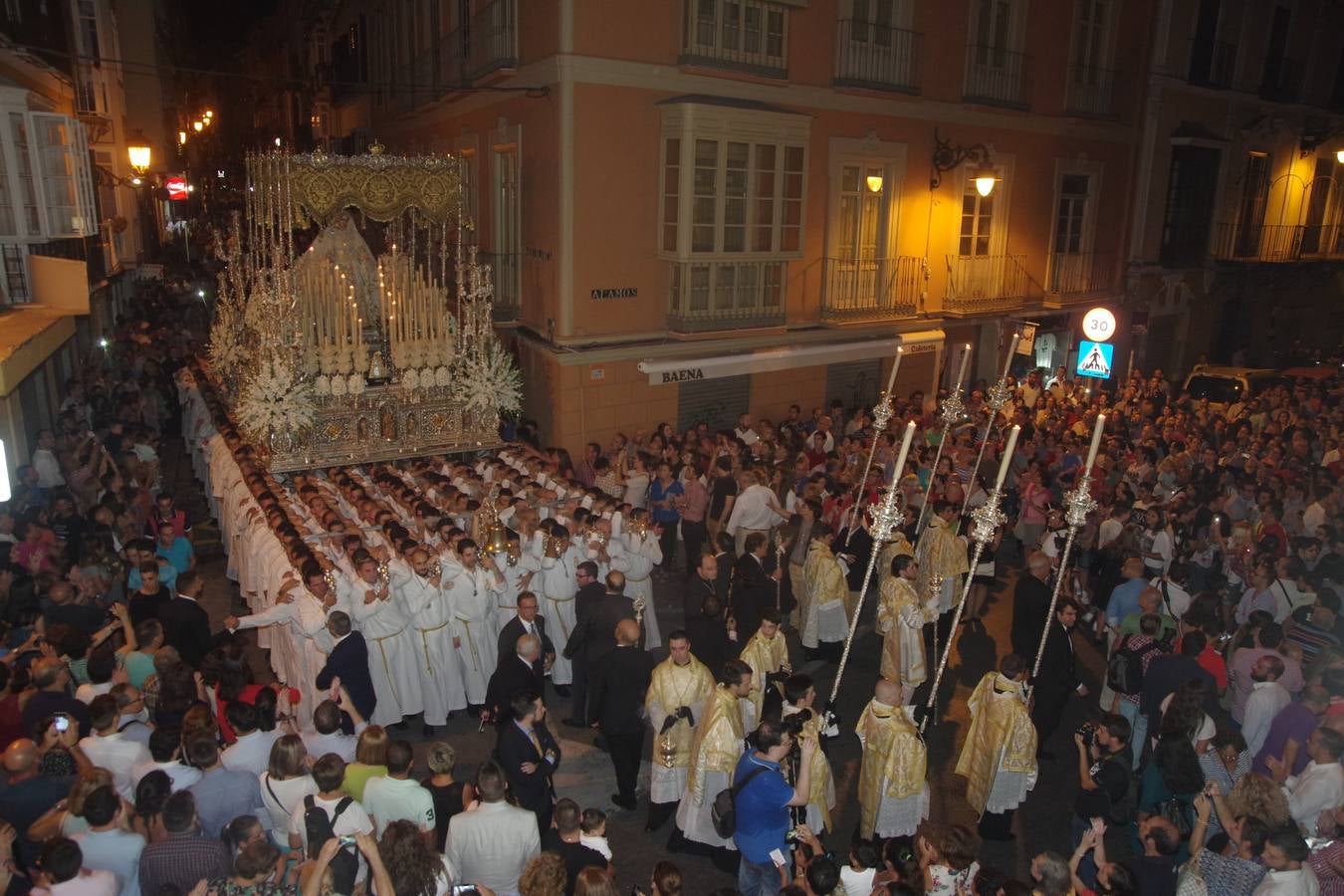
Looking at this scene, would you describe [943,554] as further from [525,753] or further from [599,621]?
[525,753]

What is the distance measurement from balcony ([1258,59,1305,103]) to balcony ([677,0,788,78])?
16241 millimetres

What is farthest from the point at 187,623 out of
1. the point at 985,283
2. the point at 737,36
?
the point at 985,283

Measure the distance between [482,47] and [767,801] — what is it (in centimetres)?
1483

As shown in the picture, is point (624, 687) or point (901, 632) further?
point (901, 632)

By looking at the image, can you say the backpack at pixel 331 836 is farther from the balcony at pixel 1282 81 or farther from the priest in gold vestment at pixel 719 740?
the balcony at pixel 1282 81

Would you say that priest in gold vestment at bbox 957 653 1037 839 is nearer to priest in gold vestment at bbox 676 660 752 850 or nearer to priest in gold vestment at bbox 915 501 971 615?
priest in gold vestment at bbox 676 660 752 850

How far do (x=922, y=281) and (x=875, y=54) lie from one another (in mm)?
4367

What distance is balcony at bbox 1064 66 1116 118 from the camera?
20391mm

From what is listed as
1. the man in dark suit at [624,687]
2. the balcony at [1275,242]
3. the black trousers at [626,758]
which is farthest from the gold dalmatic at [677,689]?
the balcony at [1275,242]

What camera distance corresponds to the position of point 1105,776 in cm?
602

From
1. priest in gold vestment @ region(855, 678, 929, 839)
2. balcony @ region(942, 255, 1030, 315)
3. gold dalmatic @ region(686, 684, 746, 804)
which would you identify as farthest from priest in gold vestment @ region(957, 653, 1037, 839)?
balcony @ region(942, 255, 1030, 315)

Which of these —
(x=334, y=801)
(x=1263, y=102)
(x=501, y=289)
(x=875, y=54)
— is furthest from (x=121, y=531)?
(x=1263, y=102)

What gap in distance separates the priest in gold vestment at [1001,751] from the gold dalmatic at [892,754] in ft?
2.25

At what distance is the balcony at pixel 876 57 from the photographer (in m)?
16.7
